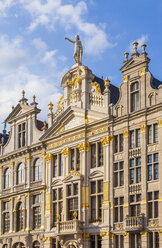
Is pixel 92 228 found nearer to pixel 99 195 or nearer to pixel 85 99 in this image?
pixel 99 195

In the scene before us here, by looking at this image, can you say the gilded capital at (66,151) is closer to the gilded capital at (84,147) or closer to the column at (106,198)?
the gilded capital at (84,147)

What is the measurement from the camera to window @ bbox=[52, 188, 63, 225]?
4569 cm

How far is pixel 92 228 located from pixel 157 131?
919 centimetres

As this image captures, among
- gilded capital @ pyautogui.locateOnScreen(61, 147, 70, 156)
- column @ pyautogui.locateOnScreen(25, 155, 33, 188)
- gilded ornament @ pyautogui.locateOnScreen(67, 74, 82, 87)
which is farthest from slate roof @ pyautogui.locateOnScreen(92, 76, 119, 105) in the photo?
column @ pyautogui.locateOnScreen(25, 155, 33, 188)

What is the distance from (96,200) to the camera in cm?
A: 4259

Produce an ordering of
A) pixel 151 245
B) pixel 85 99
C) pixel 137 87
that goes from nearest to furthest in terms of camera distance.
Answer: pixel 151 245 < pixel 137 87 < pixel 85 99

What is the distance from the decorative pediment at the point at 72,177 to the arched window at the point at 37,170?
16.2 ft

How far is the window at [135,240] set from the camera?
38.7m

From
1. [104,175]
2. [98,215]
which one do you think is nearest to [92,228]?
[98,215]

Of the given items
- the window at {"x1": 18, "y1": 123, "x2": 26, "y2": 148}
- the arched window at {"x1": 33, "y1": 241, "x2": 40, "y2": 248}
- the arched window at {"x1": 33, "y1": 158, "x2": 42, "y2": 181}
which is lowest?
the arched window at {"x1": 33, "y1": 241, "x2": 40, "y2": 248}

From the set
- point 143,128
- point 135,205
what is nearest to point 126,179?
point 135,205

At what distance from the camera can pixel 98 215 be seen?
4222cm

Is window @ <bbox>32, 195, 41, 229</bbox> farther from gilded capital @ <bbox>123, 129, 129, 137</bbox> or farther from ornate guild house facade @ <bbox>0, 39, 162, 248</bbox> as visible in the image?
gilded capital @ <bbox>123, 129, 129, 137</bbox>

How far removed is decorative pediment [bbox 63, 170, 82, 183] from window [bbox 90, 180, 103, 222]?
1294 millimetres
